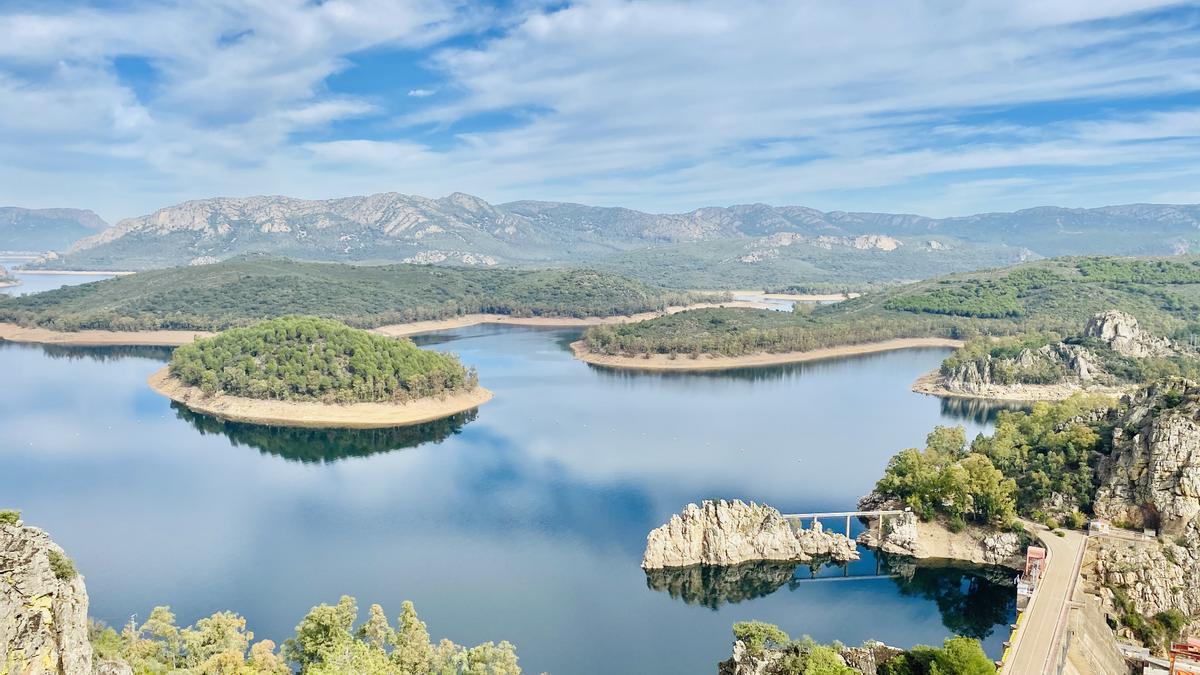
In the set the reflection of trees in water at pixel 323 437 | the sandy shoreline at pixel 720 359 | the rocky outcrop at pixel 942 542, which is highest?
the sandy shoreline at pixel 720 359

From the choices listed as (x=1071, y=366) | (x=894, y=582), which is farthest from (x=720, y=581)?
(x=1071, y=366)

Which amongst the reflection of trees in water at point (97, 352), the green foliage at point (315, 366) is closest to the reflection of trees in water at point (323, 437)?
the green foliage at point (315, 366)

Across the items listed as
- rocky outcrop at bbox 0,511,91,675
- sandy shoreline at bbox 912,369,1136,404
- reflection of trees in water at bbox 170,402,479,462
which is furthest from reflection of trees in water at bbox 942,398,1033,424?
rocky outcrop at bbox 0,511,91,675

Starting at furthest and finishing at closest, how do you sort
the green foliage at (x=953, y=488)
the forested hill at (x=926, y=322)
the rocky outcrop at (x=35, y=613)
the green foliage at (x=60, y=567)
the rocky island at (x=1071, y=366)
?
the forested hill at (x=926, y=322) → the rocky island at (x=1071, y=366) → the green foliage at (x=953, y=488) → the green foliage at (x=60, y=567) → the rocky outcrop at (x=35, y=613)

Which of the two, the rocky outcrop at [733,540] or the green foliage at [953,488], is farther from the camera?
the green foliage at [953,488]

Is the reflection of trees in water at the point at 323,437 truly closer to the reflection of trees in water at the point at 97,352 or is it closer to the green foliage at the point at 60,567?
the reflection of trees in water at the point at 97,352

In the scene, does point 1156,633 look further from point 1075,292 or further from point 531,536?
point 1075,292

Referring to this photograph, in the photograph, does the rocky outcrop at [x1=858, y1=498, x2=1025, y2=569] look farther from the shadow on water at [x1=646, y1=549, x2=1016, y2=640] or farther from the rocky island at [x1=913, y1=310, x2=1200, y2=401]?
the rocky island at [x1=913, y1=310, x2=1200, y2=401]
